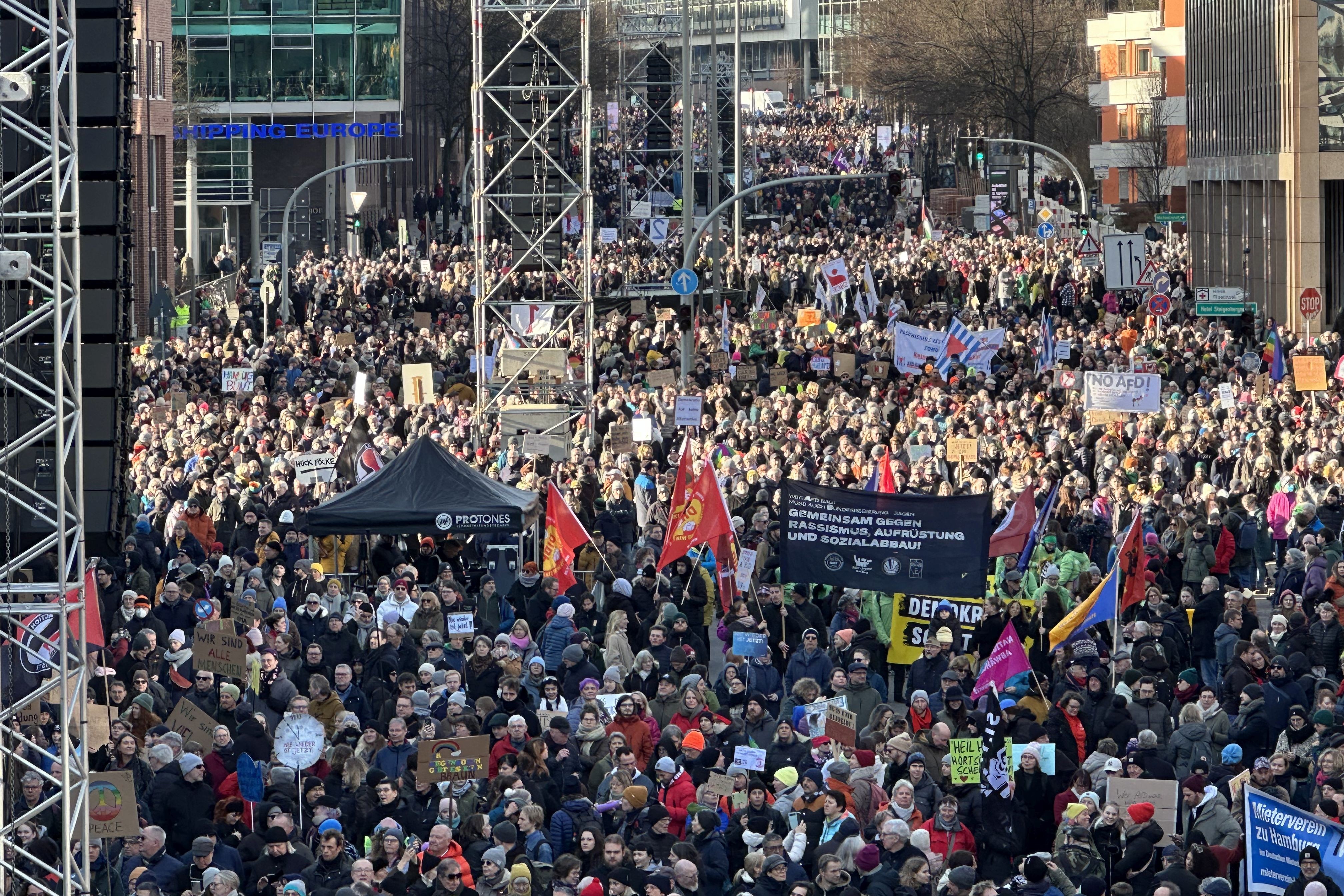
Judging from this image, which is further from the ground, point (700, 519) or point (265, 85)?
point (265, 85)

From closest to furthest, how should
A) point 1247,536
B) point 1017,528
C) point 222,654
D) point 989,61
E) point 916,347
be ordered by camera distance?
point 222,654 → point 1017,528 → point 1247,536 → point 916,347 → point 989,61

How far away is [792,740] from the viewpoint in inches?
598

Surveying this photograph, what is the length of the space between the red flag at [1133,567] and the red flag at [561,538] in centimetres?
429

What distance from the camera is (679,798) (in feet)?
47.4

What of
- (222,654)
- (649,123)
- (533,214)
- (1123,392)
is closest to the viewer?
(222,654)

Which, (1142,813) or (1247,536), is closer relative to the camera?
(1142,813)

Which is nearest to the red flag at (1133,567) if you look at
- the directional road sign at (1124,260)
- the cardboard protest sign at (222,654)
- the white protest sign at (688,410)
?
the cardboard protest sign at (222,654)

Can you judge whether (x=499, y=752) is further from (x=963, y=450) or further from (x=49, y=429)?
(x=963, y=450)

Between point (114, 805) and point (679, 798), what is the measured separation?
3.20 m

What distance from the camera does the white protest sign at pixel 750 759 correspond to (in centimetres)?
1443

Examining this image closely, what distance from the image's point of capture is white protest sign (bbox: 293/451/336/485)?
2328 cm

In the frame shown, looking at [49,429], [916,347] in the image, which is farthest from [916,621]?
[916,347]

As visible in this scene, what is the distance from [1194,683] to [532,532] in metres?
7.85

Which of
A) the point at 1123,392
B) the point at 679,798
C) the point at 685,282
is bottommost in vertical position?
the point at 679,798
